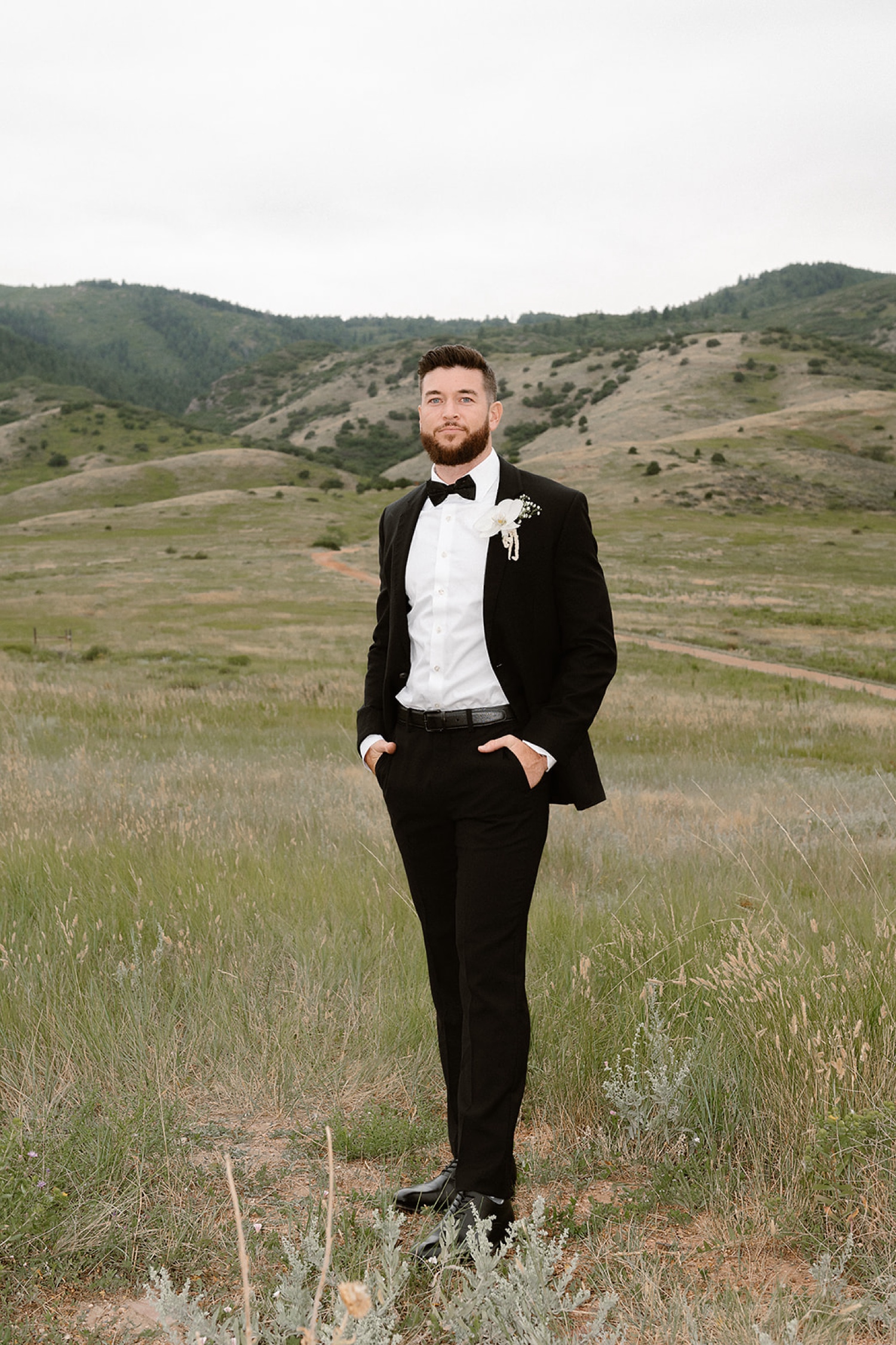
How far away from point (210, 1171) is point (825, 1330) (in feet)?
6.69

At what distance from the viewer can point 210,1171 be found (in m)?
3.28

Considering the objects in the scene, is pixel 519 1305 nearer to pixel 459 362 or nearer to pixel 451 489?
pixel 451 489

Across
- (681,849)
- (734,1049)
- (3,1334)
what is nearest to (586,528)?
(734,1049)

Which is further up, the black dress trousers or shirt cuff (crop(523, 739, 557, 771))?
shirt cuff (crop(523, 739, 557, 771))

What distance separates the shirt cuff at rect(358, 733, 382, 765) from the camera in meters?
3.46

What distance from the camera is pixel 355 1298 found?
1270 mm

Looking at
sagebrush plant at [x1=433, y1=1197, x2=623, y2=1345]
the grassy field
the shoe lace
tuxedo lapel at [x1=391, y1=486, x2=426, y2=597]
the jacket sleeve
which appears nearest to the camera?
sagebrush plant at [x1=433, y1=1197, x2=623, y2=1345]

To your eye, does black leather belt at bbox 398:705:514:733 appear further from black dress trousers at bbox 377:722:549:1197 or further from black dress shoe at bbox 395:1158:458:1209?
black dress shoe at bbox 395:1158:458:1209

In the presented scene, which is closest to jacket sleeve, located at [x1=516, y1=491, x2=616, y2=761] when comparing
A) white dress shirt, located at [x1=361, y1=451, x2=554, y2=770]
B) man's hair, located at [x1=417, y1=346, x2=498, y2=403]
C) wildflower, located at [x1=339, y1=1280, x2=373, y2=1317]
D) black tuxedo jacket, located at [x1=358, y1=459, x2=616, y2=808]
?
black tuxedo jacket, located at [x1=358, y1=459, x2=616, y2=808]

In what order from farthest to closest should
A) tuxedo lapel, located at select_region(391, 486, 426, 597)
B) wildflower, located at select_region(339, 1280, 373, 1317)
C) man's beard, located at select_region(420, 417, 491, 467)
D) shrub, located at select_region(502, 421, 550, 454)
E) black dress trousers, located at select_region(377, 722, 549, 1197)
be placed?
shrub, located at select_region(502, 421, 550, 454)
tuxedo lapel, located at select_region(391, 486, 426, 597)
man's beard, located at select_region(420, 417, 491, 467)
black dress trousers, located at select_region(377, 722, 549, 1197)
wildflower, located at select_region(339, 1280, 373, 1317)

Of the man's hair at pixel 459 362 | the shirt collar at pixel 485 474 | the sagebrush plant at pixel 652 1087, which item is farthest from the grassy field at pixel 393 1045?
the man's hair at pixel 459 362

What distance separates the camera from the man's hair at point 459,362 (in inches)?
132

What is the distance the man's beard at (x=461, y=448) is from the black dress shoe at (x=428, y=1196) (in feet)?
8.04

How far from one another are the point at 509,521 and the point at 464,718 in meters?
0.71
